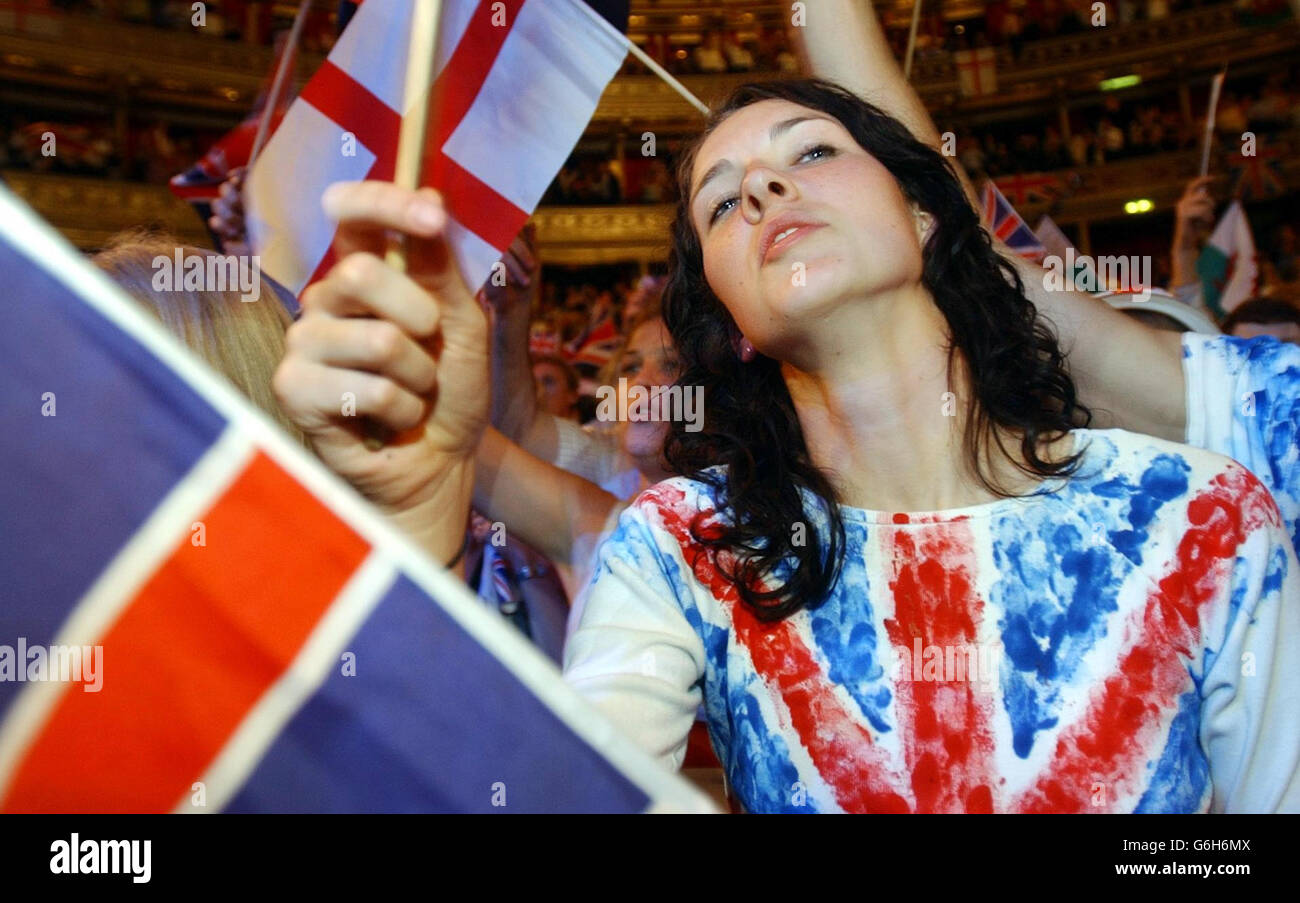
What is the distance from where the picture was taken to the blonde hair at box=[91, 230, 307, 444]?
111 cm

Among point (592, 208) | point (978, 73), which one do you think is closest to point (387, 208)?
point (978, 73)

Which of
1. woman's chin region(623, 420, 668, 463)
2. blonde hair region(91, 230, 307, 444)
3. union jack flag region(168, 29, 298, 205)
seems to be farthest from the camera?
union jack flag region(168, 29, 298, 205)

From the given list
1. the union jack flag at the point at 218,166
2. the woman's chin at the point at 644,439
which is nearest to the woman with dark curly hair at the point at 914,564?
the woman's chin at the point at 644,439

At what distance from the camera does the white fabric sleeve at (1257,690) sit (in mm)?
973

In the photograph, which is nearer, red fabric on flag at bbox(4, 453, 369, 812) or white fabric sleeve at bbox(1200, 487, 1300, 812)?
red fabric on flag at bbox(4, 453, 369, 812)

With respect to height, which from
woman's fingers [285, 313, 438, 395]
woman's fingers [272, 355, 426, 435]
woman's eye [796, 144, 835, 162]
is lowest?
woman's fingers [272, 355, 426, 435]

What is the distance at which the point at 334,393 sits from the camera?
0.83 metres

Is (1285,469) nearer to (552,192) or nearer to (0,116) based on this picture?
(552,192)

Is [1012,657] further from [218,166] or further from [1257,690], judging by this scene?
[218,166]

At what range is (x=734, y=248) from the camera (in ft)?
3.92

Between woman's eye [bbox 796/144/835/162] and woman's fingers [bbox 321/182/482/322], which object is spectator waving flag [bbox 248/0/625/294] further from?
woman's fingers [bbox 321/182/482/322]

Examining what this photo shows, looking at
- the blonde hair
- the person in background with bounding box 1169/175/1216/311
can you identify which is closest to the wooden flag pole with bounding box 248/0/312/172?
the blonde hair

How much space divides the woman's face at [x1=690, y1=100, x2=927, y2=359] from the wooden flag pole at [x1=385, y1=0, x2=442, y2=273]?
0.40 metres

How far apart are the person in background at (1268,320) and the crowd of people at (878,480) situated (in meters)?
1.62
